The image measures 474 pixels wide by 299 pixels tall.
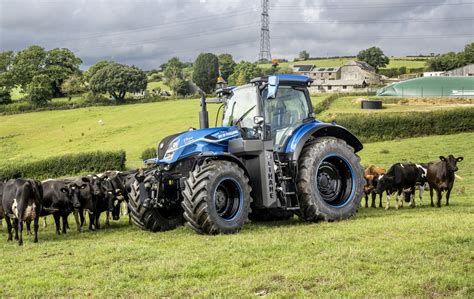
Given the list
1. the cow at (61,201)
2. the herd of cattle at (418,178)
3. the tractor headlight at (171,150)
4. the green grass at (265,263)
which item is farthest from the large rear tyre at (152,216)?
the herd of cattle at (418,178)

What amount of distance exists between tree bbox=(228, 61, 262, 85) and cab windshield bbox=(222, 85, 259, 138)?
68.1m

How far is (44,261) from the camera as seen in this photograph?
383 inches

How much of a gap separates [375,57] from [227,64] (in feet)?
113

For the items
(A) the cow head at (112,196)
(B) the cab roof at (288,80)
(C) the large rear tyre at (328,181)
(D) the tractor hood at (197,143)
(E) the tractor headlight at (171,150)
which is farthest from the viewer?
(A) the cow head at (112,196)

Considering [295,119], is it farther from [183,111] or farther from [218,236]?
[183,111]

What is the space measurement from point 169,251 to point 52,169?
29111 millimetres

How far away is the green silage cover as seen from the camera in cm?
5561

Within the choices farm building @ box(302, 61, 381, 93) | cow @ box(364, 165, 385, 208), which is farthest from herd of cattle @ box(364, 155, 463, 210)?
farm building @ box(302, 61, 381, 93)

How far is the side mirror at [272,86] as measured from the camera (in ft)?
38.2

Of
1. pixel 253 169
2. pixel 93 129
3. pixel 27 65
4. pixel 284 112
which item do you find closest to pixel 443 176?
pixel 284 112

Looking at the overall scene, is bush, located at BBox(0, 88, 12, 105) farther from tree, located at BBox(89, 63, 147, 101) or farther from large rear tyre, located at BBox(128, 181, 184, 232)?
large rear tyre, located at BBox(128, 181, 184, 232)

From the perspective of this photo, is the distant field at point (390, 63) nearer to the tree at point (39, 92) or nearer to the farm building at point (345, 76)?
the farm building at point (345, 76)

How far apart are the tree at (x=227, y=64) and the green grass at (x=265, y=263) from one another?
79.0m

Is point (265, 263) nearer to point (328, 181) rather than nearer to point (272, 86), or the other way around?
point (272, 86)
